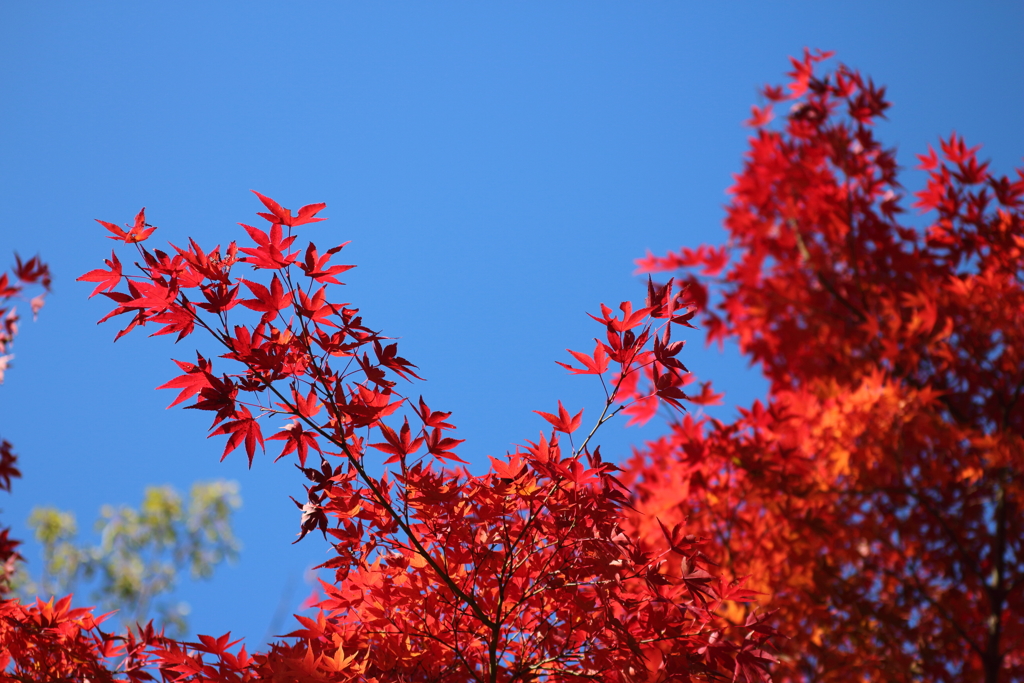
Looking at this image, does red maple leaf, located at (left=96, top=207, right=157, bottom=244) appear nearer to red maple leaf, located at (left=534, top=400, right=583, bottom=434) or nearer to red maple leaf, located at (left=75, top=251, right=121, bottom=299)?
red maple leaf, located at (left=75, top=251, right=121, bottom=299)

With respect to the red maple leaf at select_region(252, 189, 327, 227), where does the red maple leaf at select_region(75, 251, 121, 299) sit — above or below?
below

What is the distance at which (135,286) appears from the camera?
1.61 m

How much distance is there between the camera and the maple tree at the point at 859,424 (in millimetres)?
3662

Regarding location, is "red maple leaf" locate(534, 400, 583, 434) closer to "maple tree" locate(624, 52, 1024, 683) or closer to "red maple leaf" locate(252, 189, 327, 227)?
"red maple leaf" locate(252, 189, 327, 227)

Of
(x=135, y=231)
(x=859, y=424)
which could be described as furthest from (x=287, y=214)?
(x=859, y=424)

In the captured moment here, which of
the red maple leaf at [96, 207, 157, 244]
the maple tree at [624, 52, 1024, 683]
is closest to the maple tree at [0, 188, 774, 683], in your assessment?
the red maple leaf at [96, 207, 157, 244]

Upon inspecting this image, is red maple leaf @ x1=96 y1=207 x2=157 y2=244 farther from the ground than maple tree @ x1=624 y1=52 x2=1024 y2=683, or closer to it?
closer to it

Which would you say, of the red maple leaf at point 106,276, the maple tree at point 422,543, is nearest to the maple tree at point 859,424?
the maple tree at point 422,543

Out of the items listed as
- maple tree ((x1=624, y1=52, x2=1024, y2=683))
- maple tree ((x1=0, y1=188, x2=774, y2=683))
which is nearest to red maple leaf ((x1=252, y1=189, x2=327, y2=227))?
maple tree ((x1=0, y1=188, x2=774, y2=683))

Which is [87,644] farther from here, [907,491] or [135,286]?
[907,491]

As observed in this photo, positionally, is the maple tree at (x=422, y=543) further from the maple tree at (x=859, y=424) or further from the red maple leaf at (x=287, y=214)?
the maple tree at (x=859, y=424)

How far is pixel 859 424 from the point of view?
12.9ft

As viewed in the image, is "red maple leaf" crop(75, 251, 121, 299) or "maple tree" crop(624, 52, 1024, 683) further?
"maple tree" crop(624, 52, 1024, 683)

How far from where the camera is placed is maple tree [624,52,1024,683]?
3662 millimetres
